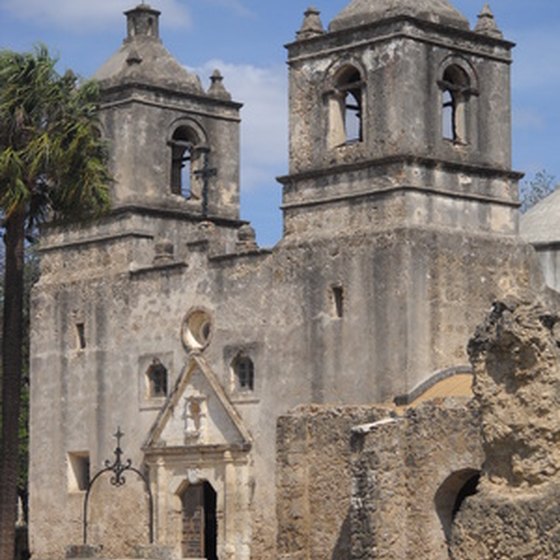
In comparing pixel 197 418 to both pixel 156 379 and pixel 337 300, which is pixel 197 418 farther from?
pixel 337 300

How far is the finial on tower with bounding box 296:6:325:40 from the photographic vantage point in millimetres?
30898

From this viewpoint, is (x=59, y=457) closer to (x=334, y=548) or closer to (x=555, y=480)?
(x=334, y=548)

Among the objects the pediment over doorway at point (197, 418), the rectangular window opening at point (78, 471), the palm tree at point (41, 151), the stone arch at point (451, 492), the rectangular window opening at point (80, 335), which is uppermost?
the palm tree at point (41, 151)

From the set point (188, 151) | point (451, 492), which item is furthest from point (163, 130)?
point (451, 492)

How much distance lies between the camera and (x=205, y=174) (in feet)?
115

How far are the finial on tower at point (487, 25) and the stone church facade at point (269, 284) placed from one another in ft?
0.13

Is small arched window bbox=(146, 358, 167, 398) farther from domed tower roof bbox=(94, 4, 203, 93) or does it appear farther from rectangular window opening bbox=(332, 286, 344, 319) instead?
domed tower roof bbox=(94, 4, 203, 93)

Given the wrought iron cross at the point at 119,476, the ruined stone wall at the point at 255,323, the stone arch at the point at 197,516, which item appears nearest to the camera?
the ruined stone wall at the point at 255,323

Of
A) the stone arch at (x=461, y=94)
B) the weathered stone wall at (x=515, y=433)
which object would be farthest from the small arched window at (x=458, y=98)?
the weathered stone wall at (x=515, y=433)

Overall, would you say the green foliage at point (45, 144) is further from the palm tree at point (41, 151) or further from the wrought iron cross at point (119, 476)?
the wrought iron cross at point (119, 476)

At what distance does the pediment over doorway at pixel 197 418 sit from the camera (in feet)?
101

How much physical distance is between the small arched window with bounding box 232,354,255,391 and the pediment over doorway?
32 cm

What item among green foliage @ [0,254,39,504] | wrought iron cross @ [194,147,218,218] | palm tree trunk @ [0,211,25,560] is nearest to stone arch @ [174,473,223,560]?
wrought iron cross @ [194,147,218,218]

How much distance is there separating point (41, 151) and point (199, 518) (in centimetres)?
940
